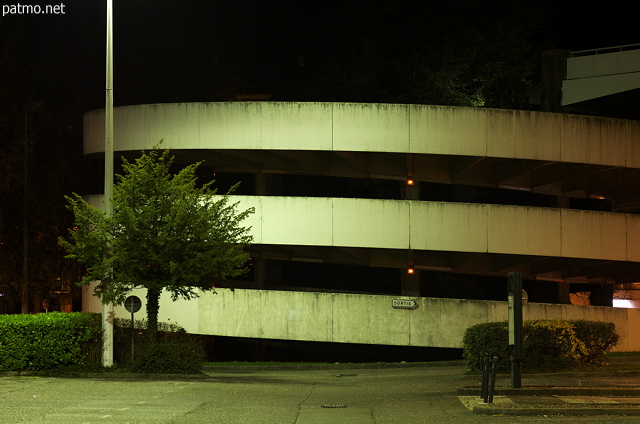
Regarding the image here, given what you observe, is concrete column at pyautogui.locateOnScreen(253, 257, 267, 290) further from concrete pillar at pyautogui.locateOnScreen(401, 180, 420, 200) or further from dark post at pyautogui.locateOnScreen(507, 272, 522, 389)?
dark post at pyautogui.locateOnScreen(507, 272, 522, 389)

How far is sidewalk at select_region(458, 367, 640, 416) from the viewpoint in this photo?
16.1 m

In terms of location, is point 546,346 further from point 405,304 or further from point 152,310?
point 405,304

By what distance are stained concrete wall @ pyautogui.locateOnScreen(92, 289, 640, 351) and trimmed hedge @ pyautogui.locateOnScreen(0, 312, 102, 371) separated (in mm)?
12135

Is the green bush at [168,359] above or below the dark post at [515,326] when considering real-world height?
below

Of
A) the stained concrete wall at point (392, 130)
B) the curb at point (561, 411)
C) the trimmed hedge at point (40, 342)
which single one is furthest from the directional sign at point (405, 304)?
the curb at point (561, 411)

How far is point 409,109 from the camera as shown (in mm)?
36438

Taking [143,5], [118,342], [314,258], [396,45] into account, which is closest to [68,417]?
[118,342]

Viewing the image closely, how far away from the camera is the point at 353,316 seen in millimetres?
36594

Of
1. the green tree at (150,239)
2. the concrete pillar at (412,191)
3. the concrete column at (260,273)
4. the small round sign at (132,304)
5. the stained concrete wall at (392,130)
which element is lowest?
the small round sign at (132,304)

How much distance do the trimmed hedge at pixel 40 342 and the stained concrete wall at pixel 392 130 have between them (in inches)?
515

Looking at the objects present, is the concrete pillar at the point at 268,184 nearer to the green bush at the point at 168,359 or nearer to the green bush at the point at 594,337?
the green bush at the point at 168,359

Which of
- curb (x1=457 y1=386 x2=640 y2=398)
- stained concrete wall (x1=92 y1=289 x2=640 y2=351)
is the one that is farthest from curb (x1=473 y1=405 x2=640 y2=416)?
stained concrete wall (x1=92 y1=289 x2=640 y2=351)

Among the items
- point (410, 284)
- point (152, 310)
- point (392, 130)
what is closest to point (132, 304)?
point (152, 310)

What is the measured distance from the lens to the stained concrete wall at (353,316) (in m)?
36.2
